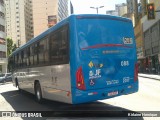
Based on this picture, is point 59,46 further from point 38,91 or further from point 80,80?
point 38,91

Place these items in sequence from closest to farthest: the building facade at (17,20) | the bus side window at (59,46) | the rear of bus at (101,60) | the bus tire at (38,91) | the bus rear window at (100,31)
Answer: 1. the rear of bus at (101,60)
2. the bus rear window at (100,31)
3. the bus side window at (59,46)
4. the bus tire at (38,91)
5. the building facade at (17,20)

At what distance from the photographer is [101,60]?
402 inches

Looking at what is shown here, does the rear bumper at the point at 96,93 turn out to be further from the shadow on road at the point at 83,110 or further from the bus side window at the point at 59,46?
the bus side window at the point at 59,46

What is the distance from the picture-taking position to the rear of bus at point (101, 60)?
985 centimetres

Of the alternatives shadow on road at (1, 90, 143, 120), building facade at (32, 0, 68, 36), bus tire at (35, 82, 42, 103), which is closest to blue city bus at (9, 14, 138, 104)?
shadow on road at (1, 90, 143, 120)

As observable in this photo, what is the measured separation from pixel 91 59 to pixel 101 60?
348 mm

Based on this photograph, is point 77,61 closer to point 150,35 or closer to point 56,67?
point 56,67

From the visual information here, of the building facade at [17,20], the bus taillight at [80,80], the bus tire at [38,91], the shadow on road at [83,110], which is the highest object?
the building facade at [17,20]

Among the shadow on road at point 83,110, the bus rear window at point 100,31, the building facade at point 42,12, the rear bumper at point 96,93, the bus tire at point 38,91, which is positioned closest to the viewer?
the rear bumper at point 96,93

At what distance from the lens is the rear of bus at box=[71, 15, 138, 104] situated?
9.85 metres

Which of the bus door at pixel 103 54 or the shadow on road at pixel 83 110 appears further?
the shadow on road at pixel 83 110

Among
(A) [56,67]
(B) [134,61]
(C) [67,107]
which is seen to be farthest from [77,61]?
(C) [67,107]

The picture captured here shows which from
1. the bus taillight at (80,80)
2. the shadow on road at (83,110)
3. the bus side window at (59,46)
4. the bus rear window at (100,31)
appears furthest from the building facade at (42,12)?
the bus taillight at (80,80)

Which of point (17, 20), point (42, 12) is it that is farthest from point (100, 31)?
point (42, 12)
